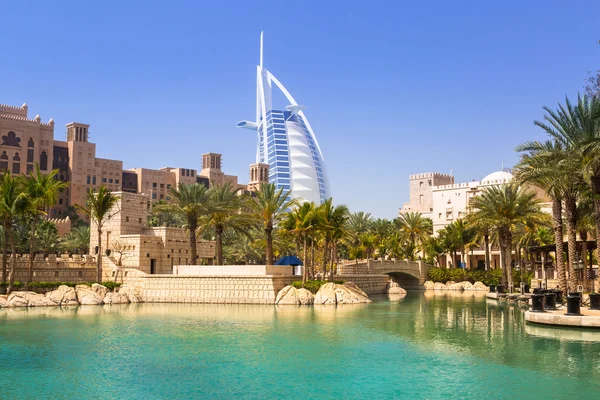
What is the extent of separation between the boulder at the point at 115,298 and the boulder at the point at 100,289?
299mm

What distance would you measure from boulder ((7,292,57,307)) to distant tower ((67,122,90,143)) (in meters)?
84.2

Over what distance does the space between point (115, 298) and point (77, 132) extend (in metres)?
84.1

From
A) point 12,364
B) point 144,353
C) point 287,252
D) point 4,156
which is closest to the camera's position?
point 12,364

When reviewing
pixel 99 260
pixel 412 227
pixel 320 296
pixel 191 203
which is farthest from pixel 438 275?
pixel 99 260

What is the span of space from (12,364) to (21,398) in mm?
4698

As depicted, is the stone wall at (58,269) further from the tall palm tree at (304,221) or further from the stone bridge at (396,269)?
the stone bridge at (396,269)

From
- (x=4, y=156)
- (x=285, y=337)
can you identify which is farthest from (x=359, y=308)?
(x=4, y=156)

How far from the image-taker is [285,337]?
24.5 meters

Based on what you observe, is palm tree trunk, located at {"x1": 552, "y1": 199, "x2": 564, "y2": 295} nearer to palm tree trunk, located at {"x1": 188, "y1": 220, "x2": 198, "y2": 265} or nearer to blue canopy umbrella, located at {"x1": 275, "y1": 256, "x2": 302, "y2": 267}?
blue canopy umbrella, located at {"x1": 275, "y1": 256, "x2": 302, "y2": 267}

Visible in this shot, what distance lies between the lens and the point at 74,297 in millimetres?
40688

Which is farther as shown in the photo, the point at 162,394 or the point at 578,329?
the point at 578,329

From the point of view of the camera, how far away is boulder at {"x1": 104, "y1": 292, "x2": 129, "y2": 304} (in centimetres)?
4147

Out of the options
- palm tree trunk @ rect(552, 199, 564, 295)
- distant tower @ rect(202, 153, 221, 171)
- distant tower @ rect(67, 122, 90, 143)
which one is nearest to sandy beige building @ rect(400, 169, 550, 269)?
palm tree trunk @ rect(552, 199, 564, 295)

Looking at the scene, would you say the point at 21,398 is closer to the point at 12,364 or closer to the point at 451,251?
the point at 12,364
